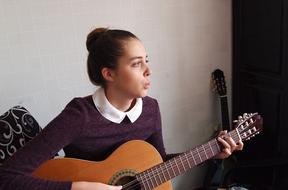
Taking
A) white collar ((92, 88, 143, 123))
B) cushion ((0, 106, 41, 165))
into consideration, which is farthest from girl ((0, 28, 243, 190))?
cushion ((0, 106, 41, 165))

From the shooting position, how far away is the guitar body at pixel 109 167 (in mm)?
1160

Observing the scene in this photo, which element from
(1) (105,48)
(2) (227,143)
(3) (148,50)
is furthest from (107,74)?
(3) (148,50)

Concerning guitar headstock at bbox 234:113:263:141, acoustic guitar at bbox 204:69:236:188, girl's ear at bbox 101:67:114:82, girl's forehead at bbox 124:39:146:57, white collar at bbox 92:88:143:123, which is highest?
girl's forehead at bbox 124:39:146:57

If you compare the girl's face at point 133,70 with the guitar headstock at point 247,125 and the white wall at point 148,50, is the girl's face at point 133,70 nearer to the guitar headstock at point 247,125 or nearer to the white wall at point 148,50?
the guitar headstock at point 247,125

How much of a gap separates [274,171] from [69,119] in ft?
4.17

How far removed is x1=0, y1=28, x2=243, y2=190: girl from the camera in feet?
3.60

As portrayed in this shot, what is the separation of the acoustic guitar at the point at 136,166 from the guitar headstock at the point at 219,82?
2.60 feet

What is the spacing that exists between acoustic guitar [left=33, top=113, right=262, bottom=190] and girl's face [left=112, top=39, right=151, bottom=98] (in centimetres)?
21

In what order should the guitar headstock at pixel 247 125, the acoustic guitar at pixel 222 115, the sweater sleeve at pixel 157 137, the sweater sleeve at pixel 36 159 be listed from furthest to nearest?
the acoustic guitar at pixel 222 115, the sweater sleeve at pixel 157 137, the guitar headstock at pixel 247 125, the sweater sleeve at pixel 36 159

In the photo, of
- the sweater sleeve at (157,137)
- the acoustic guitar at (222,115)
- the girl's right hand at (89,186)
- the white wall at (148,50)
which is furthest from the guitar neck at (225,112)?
the girl's right hand at (89,186)

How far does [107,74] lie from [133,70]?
3.9 inches

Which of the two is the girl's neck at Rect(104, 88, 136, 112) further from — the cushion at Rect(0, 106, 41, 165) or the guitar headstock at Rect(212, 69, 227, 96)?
the guitar headstock at Rect(212, 69, 227, 96)

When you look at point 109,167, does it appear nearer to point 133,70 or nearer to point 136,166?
point 136,166

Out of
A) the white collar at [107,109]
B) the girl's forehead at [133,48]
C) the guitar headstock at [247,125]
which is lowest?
the guitar headstock at [247,125]
